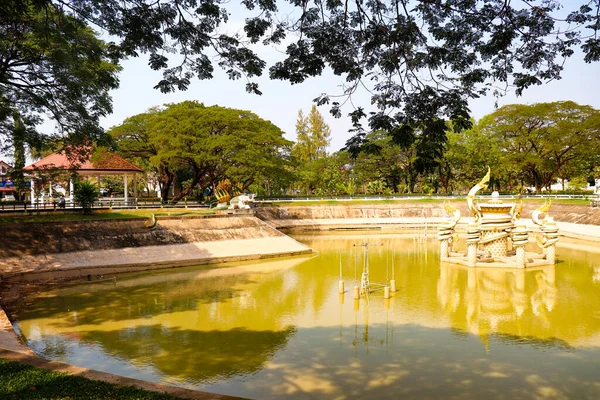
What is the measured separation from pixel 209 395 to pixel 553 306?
1454 centimetres

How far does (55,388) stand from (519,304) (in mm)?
15875

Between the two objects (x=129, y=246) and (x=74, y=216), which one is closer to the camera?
(x=129, y=246)

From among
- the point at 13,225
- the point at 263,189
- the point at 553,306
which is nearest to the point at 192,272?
the point at 13,225

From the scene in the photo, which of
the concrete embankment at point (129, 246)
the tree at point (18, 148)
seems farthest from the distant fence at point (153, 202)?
the tree at point (18, 148)

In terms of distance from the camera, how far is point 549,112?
53.7 meters

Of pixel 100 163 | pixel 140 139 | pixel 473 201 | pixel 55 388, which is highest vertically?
pixel 140 139

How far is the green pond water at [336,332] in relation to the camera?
33.1 ft

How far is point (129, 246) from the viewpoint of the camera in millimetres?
26516

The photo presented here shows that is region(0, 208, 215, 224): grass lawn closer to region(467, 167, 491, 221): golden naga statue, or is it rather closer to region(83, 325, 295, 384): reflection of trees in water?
region(83, 325, 295, 384): reflection of trees in water

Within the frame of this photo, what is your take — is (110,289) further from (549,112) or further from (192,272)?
(549,112)

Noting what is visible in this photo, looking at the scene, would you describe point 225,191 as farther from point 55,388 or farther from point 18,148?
point 55,388

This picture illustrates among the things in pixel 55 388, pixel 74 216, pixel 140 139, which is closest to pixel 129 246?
pixel 74 216

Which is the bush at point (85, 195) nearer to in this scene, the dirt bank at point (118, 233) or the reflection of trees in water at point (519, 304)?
the dirt bank at point (118, 233)

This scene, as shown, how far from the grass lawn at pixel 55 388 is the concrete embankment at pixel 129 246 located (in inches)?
626
